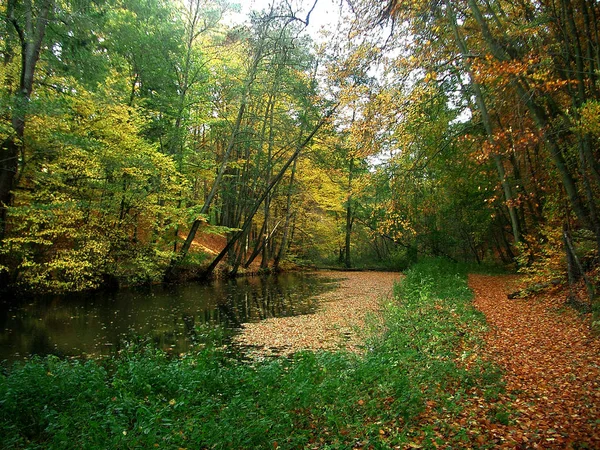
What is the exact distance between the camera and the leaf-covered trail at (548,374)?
123 inches

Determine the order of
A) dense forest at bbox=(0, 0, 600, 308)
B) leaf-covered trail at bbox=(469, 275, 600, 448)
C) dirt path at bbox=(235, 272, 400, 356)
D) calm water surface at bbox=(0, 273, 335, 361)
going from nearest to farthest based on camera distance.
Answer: leaf-covered trail at bbox=(469, 275, 600, 448)
dense forest at bbox=(0, 0, 600, 308)
dirt path at bbox=(235, 272, 400, 356)
calm water surface at bbox=(0, 273, 335, 361)

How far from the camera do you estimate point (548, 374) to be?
4.50 m

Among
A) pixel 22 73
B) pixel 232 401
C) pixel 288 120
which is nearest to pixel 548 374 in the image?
pixel 232 401

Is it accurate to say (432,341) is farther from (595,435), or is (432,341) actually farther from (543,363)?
(595,435)

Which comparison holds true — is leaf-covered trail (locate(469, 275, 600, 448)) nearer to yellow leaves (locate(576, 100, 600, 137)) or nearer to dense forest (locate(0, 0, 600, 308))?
dense forest (locate(0, 0, 600, 308))

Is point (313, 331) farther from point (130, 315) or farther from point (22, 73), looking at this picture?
point (22, 73)

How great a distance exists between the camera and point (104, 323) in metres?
9.41

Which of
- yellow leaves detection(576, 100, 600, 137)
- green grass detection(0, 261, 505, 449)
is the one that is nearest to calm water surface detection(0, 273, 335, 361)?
green grass detection(0, 261, 505, 449)

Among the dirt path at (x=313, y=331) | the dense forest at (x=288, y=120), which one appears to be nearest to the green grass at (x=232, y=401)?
the dirt path at (x=313, y=331)

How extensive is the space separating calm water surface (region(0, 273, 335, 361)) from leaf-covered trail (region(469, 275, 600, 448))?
5.77m

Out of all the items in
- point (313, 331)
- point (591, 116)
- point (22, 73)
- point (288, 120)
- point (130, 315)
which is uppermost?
point (288, 120)

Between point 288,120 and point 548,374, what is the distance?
17.8m

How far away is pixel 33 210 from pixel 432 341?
11.8m

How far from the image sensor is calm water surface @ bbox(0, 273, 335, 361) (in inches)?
304
